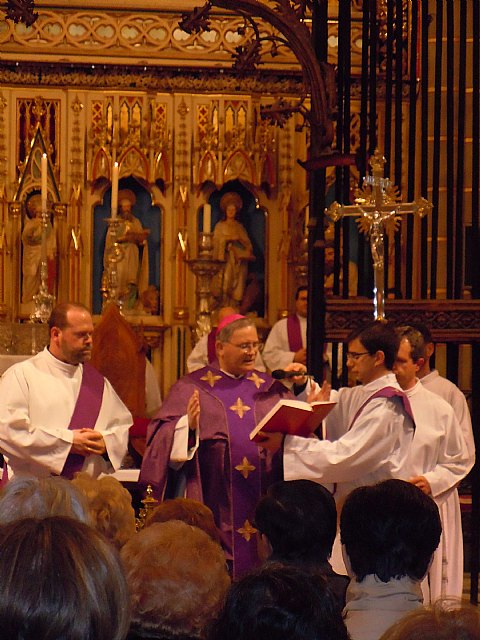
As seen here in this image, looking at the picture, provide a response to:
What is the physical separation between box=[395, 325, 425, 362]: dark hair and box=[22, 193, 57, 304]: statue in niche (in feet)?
20.6

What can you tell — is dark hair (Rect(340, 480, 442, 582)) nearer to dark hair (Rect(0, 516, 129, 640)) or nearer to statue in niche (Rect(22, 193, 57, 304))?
dark hair (Rect(0, 516, 129, 640))

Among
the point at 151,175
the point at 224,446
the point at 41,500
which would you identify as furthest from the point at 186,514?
the point at 151,175

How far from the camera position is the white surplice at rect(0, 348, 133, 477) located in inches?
263

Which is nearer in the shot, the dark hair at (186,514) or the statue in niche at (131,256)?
the dark hair at (186,514)

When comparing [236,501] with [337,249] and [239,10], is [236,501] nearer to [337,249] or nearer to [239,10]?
[337,249]

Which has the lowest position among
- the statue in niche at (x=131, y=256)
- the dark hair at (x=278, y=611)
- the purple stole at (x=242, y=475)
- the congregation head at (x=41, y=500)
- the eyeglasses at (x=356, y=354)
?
the purple stole at (x=242, y=475)

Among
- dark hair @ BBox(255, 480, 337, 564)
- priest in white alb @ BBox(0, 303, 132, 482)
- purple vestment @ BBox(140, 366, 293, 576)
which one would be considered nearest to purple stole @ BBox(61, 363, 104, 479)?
priest in white alb @ BBox(0, 303, 132, 482)

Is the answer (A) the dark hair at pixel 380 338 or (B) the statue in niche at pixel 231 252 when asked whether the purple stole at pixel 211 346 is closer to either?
(B) the statue in niche at pixel 231 252

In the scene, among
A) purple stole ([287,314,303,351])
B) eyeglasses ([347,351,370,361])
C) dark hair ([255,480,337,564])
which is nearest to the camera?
dark hair ([255,480,337,564])

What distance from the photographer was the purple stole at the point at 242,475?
6.81m

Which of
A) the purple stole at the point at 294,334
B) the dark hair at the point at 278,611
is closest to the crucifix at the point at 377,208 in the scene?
the purple stole at the point at 294,334

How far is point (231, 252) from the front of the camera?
1264 centimetres

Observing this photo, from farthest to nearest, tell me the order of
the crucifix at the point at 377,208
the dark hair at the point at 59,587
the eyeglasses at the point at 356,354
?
the crucifix at the point at 377,208
the eyeglasses at the point at 356,354
the dark hair at the point at 59,587

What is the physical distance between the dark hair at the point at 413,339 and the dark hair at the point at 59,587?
4809 mm
